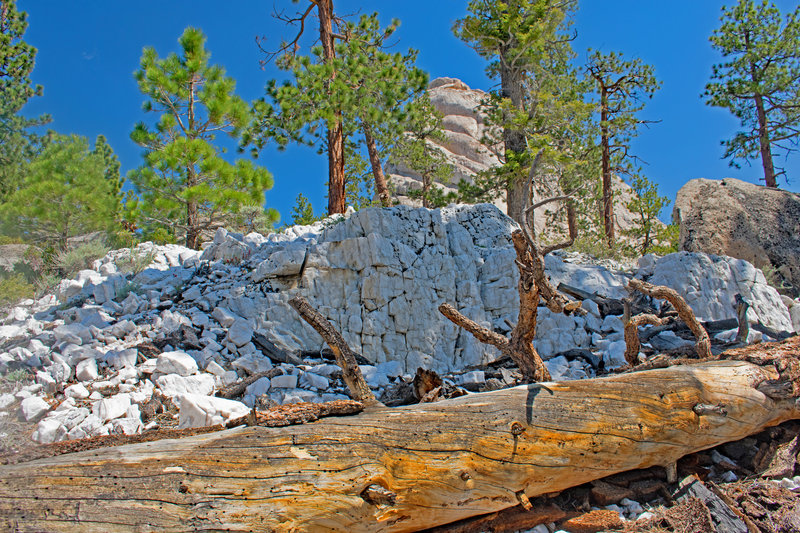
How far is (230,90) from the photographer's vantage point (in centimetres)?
1401

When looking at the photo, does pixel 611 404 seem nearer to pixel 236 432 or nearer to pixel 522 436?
pixel 522 436

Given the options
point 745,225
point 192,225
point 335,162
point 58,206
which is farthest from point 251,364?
point 745,225

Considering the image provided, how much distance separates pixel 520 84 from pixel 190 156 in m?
10.8

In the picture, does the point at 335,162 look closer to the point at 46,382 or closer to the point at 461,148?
the point at 46,382

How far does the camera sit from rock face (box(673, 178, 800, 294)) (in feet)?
37.7

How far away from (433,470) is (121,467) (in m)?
1.82

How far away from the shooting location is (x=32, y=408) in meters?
4.95

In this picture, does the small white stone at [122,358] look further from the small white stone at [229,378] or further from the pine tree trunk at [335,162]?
the pine tree trunk at [335,162]

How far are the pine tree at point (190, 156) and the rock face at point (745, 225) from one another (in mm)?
11724

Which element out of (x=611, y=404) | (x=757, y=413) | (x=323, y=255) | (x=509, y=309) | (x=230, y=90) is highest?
(x=230, y=90)

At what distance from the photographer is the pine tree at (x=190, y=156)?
1273 cm

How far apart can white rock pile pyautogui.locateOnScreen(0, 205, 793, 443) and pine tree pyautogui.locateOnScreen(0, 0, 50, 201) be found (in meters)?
16.7

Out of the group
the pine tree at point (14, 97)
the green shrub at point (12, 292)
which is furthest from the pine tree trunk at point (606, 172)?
the pine tree at point (14, 97)

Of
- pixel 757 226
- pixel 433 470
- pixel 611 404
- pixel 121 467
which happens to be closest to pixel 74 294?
pixel 121 467
